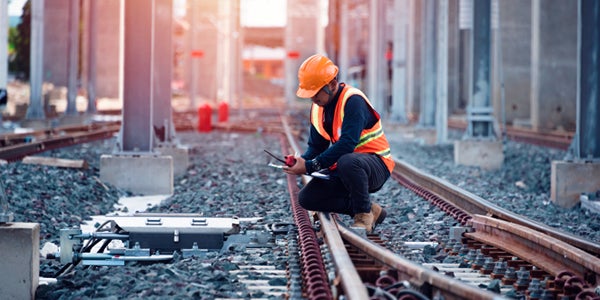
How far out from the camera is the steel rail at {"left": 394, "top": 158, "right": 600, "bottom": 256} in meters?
7.37

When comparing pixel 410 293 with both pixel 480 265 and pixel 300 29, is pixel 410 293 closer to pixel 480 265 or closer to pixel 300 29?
pixel 480 265

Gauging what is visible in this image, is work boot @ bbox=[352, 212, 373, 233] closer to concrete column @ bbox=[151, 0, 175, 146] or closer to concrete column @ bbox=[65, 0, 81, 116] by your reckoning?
concrete column @ bbox=[151, 0, 175, 146]

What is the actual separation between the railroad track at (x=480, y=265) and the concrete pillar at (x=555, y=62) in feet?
A: 77.1

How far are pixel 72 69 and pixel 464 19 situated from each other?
14.2m

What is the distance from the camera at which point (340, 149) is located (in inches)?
302

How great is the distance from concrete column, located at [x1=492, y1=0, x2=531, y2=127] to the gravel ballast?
18.3m

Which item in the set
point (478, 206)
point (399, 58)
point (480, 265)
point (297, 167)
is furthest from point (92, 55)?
point (480, 265)

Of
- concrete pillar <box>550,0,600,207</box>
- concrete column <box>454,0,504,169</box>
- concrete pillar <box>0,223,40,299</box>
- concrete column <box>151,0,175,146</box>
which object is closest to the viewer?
concrete pillar <box>0,223,40,299</box>

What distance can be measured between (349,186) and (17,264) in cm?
279

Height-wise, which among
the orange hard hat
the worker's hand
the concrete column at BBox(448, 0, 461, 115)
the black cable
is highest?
the concrete column at BBox(448, 0, 461, 115)

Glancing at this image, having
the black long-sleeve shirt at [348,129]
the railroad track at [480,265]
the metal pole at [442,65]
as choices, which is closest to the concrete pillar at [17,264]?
the railroad track at [480,265]

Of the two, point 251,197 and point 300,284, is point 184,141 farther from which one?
point 300,284

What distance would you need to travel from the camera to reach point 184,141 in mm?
24969

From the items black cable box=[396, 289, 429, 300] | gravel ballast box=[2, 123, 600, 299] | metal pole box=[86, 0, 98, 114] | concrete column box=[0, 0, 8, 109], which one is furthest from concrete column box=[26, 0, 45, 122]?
black cable box=[396, 289, 429, 300]
